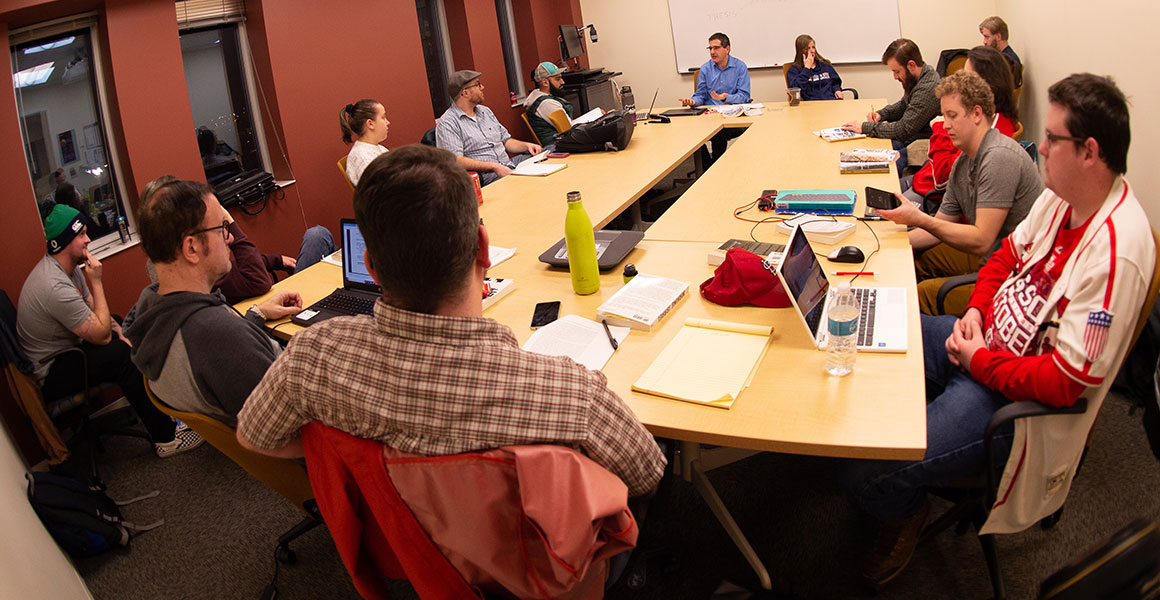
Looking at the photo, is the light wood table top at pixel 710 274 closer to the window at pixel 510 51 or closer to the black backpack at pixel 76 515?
the black backpack at pixel 76 515

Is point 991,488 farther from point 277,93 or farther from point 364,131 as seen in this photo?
point 277,93

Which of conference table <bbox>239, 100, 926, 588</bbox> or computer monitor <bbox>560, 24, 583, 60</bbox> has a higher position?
computer monitor <bbox>560, 24, 583, 60</bbox>

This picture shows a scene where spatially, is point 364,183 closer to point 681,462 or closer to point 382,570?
point 382,570

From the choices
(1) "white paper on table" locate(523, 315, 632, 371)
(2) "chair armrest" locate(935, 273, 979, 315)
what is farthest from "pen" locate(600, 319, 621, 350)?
(2) "chair armrest" locate(935, 273, 979, 315)

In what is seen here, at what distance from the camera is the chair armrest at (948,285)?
2.32 meters

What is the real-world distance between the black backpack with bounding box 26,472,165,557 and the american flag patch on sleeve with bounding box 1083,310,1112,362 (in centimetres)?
320

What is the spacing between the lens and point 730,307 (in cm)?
210

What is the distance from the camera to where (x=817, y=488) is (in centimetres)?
245

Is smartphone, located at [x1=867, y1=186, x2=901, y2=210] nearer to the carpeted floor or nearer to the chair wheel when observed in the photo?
the carpeted floor

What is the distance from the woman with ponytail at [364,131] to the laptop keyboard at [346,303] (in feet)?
4.87

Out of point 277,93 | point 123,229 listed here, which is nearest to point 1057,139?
point 123,229

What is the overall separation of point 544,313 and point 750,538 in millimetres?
991

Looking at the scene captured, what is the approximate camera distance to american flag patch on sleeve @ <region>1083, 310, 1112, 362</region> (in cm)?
152

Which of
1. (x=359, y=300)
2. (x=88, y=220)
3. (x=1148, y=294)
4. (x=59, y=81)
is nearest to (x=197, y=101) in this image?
(x=59, y=81)
